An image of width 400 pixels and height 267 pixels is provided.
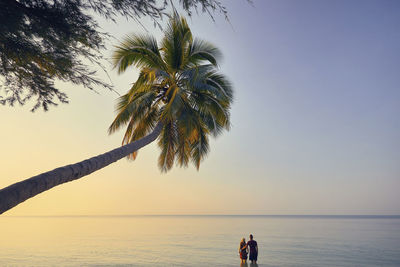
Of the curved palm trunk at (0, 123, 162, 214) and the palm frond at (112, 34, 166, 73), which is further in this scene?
the palm frond at (112, 34, 166, 73)

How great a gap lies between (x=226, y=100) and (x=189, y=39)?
276cm

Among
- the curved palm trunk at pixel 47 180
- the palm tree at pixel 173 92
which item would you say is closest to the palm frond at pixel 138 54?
the palm tree at pixel 173 92

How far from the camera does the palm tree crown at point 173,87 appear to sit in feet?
37.4

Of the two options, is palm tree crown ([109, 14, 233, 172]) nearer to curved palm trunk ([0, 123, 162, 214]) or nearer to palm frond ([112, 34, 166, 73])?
palm frond ([112, 34, 166, 73])

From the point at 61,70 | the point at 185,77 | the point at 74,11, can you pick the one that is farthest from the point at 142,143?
the point at 74,11

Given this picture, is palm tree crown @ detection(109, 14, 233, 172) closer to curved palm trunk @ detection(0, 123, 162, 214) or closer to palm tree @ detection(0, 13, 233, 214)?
palm tree @ detection(0, 13, 233, 214)

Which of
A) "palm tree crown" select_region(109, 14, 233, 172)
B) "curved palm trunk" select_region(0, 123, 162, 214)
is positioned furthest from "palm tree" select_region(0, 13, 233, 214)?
"curved palm trunk" select_region(0, 123, 162, 214)

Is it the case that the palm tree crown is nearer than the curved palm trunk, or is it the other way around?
the curved palm trunk

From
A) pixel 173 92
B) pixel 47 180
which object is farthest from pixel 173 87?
pixel 47 180

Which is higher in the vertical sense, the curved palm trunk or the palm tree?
the palm tree

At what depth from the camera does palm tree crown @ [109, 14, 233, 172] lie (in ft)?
37.4

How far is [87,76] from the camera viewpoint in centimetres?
607

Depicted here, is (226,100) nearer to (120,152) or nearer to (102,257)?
(120,152)

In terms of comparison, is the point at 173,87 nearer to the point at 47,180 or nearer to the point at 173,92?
the point at 173,92
